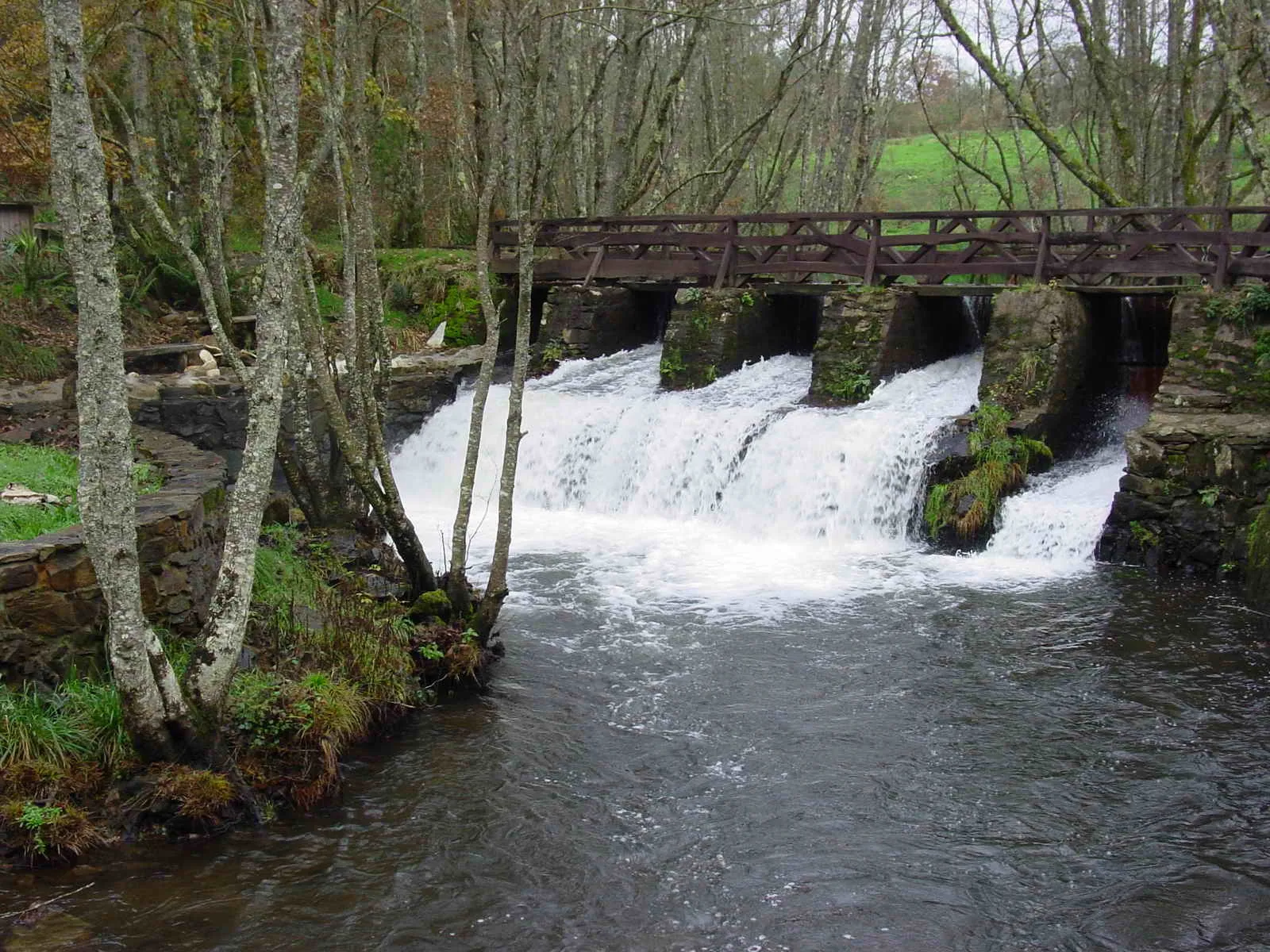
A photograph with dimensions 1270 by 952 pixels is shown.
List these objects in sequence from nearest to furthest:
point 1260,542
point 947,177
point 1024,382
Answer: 1. point 1260,542
2. point 1024,382
3. point 947,177

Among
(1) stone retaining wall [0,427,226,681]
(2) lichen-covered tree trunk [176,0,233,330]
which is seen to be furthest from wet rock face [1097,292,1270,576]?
(2) lichen-covered tree trunk [176,0,233,330]

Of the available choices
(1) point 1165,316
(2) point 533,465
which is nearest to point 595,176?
(2) point 533,465

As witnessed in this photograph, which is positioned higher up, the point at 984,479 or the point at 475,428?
the point at 475,428

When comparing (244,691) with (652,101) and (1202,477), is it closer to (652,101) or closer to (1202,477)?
(1202,477)

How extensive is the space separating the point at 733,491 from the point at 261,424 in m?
8.16

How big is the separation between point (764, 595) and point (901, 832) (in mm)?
4565

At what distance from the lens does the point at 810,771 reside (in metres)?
7.08

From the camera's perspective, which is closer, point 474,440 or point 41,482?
point 41,482

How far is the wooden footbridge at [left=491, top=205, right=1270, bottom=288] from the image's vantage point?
13164mm

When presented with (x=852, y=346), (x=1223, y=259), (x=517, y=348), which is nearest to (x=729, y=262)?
(x=852, y=346)

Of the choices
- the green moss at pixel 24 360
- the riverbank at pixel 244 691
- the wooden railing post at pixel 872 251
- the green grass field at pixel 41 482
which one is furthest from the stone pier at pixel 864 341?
→ the green moss at pixel 24 360

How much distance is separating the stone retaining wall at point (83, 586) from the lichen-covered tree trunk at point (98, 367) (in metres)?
0.88

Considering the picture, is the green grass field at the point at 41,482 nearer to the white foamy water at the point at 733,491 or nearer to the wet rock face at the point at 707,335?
the white foamy water at the point at 733,491

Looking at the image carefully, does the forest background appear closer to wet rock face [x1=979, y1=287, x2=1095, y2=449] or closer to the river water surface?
wet rock face [x1=979, y1=287, x2=1095, y2=449]
